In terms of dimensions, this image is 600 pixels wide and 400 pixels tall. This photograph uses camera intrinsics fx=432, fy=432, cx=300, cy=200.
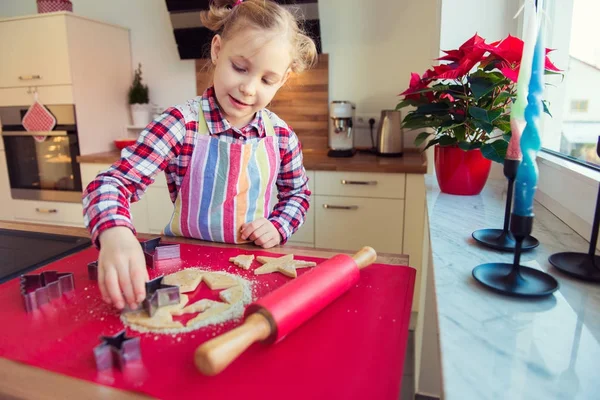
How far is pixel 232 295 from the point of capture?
2.07ft

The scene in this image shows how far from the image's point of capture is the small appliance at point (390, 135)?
2.28 metres

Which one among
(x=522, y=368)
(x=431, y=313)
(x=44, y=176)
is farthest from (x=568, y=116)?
(x=44, y=176)

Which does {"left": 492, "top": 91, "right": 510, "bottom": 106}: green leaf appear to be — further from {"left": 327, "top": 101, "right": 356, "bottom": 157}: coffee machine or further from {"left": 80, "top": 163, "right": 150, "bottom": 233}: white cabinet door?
{"left": 80, "top": 163, "right": 150, "bottom": 233}: white cabinet door

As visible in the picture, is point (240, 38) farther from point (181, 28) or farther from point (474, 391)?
point (181, 28)

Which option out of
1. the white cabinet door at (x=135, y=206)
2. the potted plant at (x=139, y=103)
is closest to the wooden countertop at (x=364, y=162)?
the white cabinet door at (x=135, y=206)

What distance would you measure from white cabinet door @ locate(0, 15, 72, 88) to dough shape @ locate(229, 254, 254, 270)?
2199 mm

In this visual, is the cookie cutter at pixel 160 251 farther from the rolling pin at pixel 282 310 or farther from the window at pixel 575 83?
the window at pixel 575 83

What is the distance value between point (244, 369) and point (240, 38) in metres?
0.71

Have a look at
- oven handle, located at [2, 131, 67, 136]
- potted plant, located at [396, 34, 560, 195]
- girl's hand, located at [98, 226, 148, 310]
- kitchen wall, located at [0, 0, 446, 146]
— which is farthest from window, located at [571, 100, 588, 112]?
oven handle, located at [2, 131, 67, 136]

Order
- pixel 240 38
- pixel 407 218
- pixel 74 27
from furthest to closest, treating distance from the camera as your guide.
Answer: pixel 74 27
pixel 407 218
pixel 240 38

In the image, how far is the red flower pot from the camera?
1234 millimetres

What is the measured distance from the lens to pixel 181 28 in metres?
2.51

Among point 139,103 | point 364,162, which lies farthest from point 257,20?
point 139,103

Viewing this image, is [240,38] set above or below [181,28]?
below
